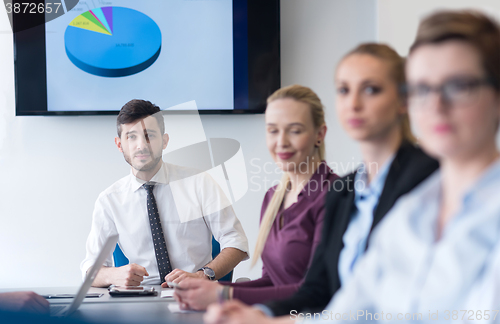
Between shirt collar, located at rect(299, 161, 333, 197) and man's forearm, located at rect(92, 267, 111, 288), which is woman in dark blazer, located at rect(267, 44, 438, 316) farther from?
man's forearm, located at rect(92, 267, 111, 288)

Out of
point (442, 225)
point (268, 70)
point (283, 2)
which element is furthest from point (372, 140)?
point (283, 2)

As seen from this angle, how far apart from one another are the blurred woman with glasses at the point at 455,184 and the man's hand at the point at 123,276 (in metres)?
1.20

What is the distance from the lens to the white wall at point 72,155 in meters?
2.60

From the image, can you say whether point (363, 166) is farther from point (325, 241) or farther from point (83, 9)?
point (83, 9)

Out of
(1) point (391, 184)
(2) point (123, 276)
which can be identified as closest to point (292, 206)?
(1) point (391, 184)

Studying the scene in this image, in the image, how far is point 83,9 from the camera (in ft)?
8.41

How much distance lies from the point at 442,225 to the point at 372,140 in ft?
0.72

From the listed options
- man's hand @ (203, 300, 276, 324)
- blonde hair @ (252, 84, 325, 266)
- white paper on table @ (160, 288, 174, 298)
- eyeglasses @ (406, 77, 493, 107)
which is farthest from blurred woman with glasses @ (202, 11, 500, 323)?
white paper on table @ (160, 288, 174, 298)

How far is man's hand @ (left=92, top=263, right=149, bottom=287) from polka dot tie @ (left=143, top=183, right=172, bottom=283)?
0.81 feet

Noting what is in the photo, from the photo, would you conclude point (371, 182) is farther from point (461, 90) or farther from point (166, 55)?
point (166, 55)

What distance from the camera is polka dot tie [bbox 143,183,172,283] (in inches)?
76.4

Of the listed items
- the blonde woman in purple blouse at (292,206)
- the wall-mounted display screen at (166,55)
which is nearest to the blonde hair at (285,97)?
the blonde woman in purple blouse at (292,206)

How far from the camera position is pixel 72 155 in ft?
8.56

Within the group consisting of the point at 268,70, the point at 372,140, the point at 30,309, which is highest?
the point at 268,70
